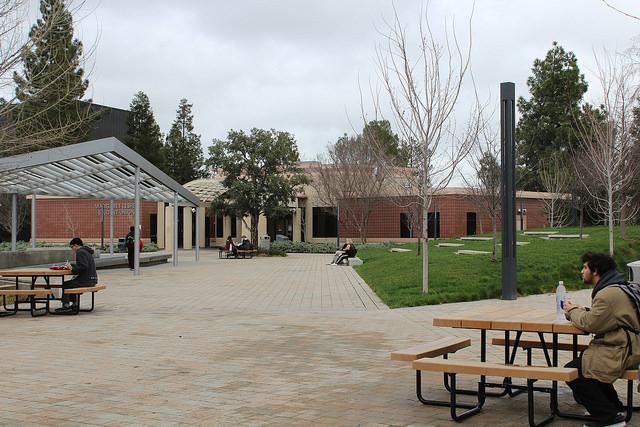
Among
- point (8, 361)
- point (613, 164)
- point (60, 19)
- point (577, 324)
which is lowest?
point (8, 361)

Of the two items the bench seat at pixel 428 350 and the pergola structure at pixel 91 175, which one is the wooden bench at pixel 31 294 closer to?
the pergola structure at pixel 91 175

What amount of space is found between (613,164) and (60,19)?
16.1m

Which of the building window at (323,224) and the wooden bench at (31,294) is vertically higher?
the building window at (323,224)

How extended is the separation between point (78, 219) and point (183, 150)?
59.0 feet

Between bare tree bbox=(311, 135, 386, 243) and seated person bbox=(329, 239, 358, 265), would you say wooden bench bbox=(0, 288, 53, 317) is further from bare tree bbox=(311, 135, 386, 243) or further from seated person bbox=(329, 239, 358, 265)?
bare tree bbox=(311, 135, 386, 243)

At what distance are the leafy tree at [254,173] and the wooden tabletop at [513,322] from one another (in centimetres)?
3296

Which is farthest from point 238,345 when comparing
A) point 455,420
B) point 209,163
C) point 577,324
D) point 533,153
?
point 533,153

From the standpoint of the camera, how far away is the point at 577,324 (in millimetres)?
5188

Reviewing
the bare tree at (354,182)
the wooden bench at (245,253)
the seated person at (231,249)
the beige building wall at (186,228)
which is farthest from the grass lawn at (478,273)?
the beige building wall at (186,228)

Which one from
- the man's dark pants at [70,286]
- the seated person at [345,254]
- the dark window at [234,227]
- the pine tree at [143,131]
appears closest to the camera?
the man's dark pants at [70,286]

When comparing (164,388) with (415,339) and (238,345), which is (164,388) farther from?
(415,339)

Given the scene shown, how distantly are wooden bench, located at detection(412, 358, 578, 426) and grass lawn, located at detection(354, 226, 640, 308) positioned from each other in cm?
806

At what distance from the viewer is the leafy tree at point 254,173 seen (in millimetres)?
39125

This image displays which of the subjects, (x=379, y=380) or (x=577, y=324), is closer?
(x=577, y=324)
